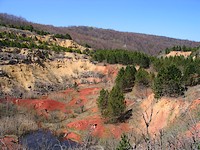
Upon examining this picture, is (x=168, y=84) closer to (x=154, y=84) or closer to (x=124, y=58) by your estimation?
(x=154, y=84)

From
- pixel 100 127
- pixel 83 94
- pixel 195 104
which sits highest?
pixel 195 104

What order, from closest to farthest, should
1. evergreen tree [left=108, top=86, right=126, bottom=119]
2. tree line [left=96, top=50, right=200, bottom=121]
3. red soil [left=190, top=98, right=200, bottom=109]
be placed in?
red soil [left=190, top=98, right=200, bottom=109]
tree line [left=96, top=50, right=200, bottom=121]
evergreen tree [left=108, top=86, right=126, bottom=119]

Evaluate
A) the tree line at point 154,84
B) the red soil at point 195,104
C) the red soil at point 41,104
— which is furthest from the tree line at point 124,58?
the red soil at point 195,104

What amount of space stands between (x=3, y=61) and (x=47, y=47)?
1222 centimetres

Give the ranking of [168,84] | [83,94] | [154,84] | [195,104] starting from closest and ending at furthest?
1. [195,104]
2. [168,84]
3. [154,84]
4. [83,94]

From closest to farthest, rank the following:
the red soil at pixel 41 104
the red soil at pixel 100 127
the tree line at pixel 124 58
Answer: the red soil at pixel 100 127
the red soil at pixel 41 104
the tree line at pixel 124 58

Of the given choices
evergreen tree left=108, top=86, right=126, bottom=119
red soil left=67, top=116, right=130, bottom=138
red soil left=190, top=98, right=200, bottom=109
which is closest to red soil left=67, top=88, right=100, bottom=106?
red soil left=67, top=116, right=130, bottom=138

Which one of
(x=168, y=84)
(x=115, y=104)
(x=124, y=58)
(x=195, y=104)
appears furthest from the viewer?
(x=124, y=58)

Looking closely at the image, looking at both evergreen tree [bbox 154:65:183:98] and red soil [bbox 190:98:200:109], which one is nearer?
red soil [bbox 190:98:200:109]

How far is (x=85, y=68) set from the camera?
60.7m

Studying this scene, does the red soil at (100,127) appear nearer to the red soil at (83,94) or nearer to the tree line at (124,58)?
the red soil at (83,94)

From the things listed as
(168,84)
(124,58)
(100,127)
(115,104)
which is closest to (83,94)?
(124,58)

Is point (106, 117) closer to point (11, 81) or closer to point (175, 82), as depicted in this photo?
point (175, 82)

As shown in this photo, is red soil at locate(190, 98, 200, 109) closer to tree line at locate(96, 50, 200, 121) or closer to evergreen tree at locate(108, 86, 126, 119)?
tree line at locate(96, 50, 200, 121)
